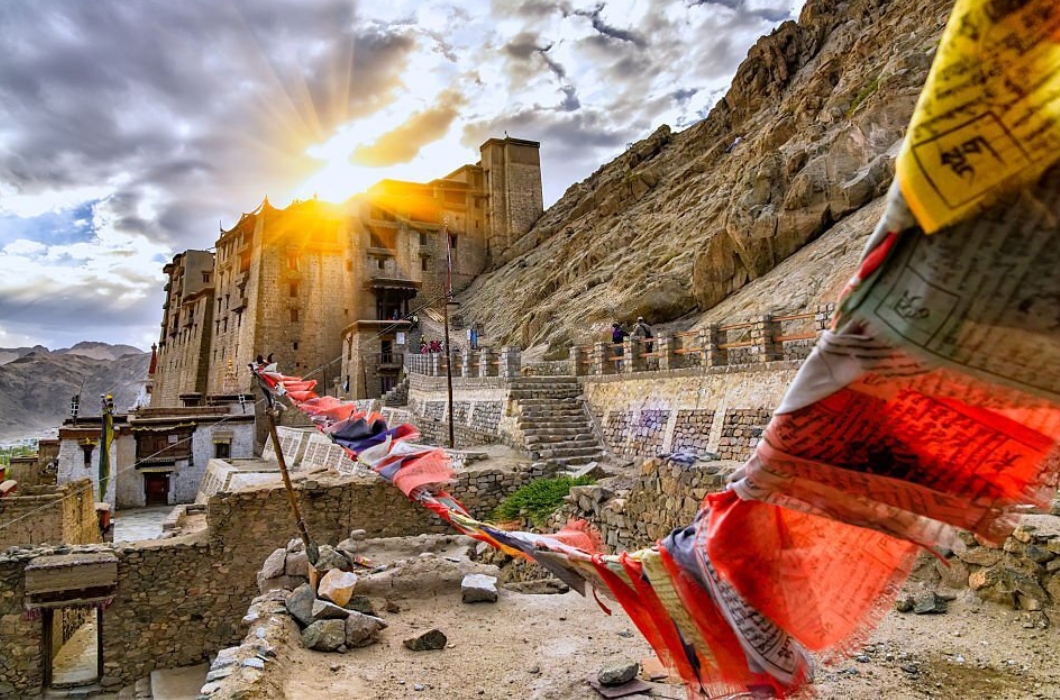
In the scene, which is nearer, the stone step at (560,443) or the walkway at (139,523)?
the stone step at (560,443)

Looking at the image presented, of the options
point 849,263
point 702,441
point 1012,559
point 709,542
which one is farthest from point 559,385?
point 709,542

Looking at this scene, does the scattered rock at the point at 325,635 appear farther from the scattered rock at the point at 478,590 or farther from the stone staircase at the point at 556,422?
the stone staircase at the point at 556,422

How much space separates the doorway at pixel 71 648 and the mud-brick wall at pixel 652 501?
33.6ft

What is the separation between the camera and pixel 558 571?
11.6 ft

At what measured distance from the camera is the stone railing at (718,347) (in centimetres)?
1261

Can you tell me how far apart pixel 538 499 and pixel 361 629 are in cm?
717

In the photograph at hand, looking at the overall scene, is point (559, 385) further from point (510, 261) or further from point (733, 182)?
point (510, 261)

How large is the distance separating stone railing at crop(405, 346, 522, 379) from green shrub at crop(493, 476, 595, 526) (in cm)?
606

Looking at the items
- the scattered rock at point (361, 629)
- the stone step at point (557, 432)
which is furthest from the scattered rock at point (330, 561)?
the stone step at point (557, 432)

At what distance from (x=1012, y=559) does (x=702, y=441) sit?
7834 millimetres

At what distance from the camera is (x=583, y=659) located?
601cm

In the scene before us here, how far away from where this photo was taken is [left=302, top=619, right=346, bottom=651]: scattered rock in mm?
6367

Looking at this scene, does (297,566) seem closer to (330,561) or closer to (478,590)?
(330,561)

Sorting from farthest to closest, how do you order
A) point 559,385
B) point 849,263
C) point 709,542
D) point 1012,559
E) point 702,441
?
point 559,385 → point 849,263 → point 702,441 → point 1012,559 → point 709,542
